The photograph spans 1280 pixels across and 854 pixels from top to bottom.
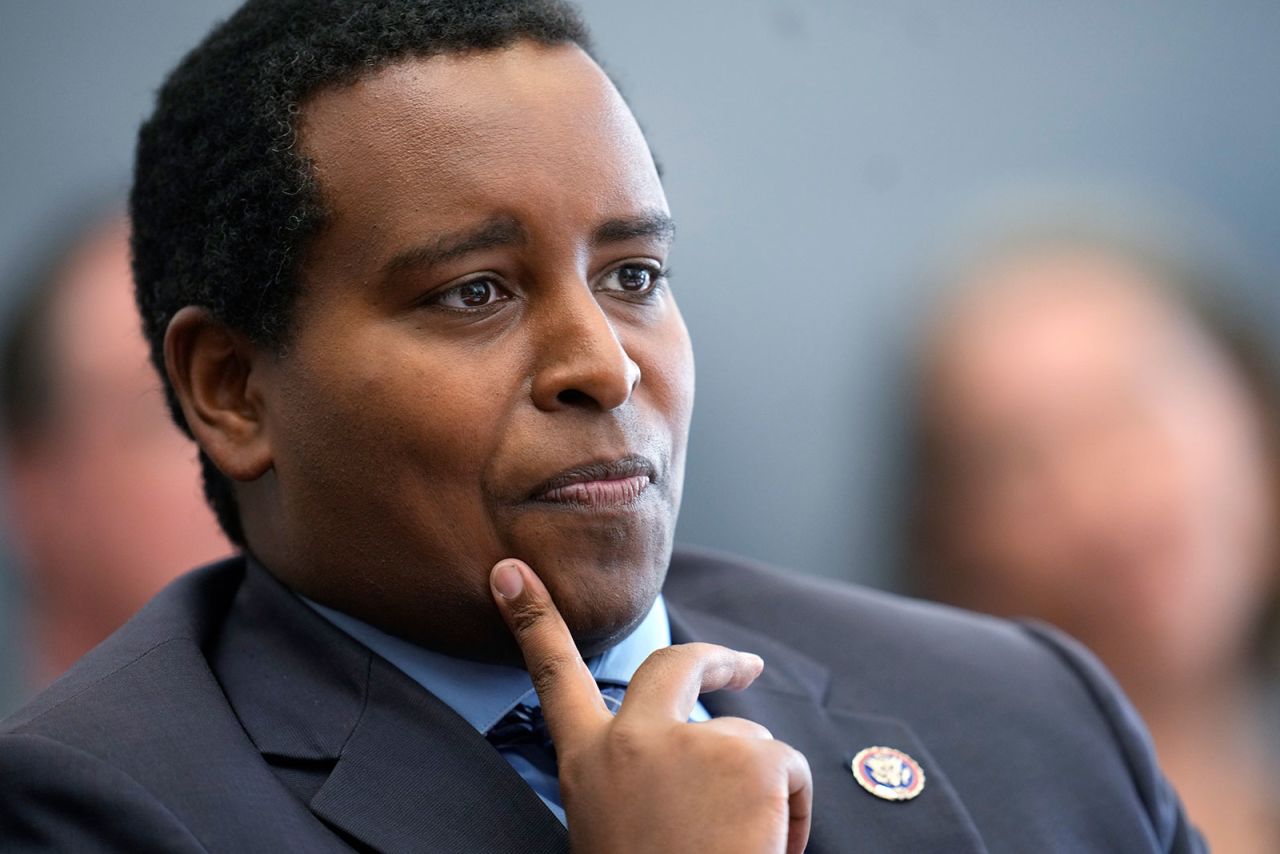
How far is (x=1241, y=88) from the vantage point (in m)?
4.81

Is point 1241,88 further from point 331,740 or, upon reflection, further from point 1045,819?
point 331,740

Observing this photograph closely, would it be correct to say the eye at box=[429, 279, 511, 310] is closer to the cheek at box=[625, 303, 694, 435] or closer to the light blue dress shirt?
the cheek at box=[625, 303, 694, 435]

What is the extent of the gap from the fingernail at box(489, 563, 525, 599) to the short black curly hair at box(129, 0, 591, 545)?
1.56 ft

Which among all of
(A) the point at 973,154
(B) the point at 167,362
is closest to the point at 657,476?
(B) the point at 167,362

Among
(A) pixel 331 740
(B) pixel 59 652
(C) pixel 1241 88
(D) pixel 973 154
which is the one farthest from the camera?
(C) pixel 1241 88

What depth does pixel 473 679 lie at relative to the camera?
2250 mm

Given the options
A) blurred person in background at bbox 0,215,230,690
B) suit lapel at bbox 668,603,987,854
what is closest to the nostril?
suit lapel at bbox 668,603,987,854

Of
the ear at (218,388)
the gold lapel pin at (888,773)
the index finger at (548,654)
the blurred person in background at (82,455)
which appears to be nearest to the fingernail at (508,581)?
the index finger at (548,654)

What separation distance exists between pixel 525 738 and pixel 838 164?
2542 mm

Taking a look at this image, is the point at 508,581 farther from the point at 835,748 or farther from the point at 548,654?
the point at 835,748

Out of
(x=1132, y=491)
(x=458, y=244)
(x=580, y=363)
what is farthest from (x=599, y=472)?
(x=1132, y=491)

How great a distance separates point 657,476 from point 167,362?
769mm

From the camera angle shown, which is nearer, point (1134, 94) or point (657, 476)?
point (657, 476)

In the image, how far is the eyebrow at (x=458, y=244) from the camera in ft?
6.98
